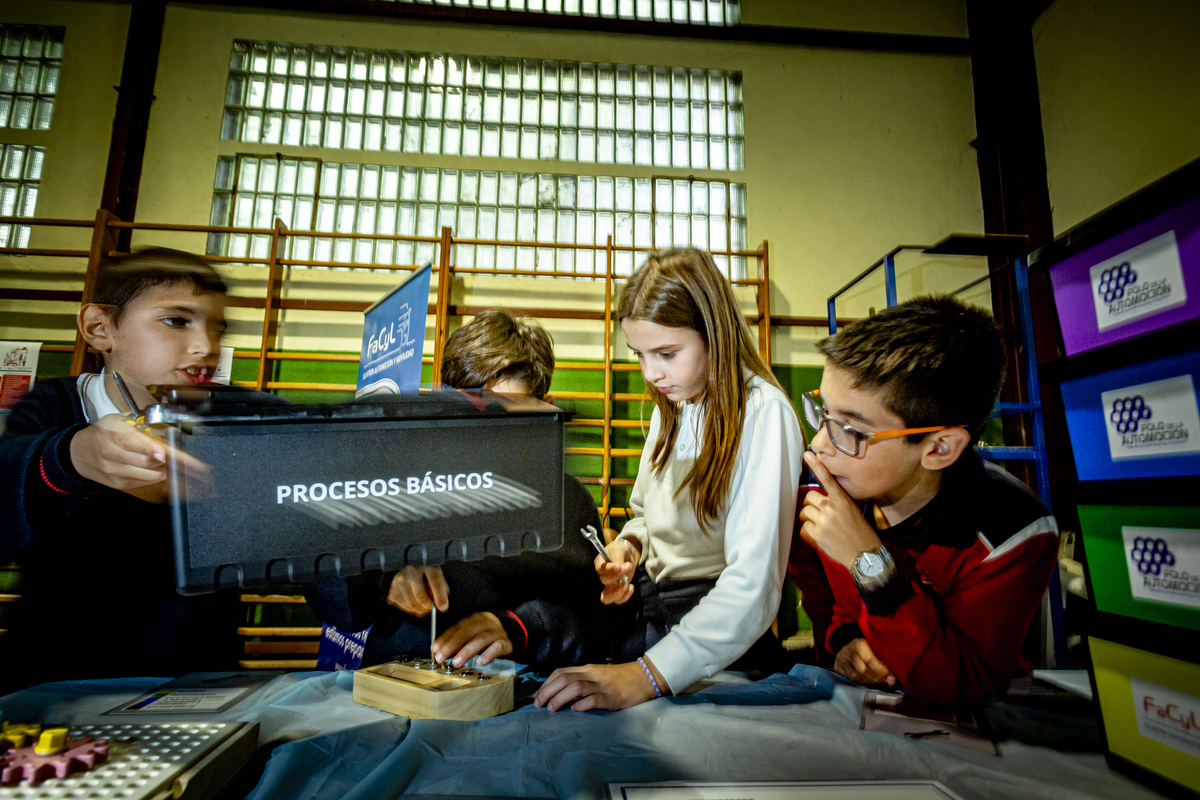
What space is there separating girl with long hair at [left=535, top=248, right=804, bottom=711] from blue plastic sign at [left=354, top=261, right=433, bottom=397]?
85cm

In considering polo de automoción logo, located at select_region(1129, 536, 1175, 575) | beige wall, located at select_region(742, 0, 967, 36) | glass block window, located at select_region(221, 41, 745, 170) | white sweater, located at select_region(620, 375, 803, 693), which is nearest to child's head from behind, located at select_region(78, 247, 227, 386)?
white sweater, located at select_region(620, 375, 803, 693)

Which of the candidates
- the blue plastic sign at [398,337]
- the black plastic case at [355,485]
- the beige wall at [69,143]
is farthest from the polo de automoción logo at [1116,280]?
the beige wall at [69,143]

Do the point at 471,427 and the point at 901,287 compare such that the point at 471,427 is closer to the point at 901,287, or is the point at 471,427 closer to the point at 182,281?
the point at 182,281

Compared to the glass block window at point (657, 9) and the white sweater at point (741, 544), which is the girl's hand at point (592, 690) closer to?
the white sweater at point (741, 544)

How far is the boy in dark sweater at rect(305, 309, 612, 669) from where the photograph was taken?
29.0 inches

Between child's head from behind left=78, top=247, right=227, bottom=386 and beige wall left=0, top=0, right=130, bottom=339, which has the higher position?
beige wall left=0, top=0, right=130, bottom=339

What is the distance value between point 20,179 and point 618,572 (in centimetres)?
403

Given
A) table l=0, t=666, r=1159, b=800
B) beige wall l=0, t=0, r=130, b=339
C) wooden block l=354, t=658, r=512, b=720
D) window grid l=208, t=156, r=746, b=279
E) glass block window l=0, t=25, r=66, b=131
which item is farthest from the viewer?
window grid l=208, t=156, r=746, b=279

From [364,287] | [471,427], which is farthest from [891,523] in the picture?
[364,287]

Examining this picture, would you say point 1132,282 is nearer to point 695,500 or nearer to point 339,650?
point 695,500

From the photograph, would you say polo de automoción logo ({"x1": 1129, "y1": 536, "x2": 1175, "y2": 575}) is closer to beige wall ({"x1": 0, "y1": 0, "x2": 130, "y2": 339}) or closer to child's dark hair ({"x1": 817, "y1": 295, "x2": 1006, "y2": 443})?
child's dark hair ({"x1": 817, "y1": 295, "x2": 1006, "y2": 443})

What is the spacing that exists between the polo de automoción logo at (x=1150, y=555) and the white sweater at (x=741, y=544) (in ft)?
1.20

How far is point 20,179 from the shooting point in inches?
118

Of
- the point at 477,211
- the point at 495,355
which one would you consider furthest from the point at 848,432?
the point at 477,211
